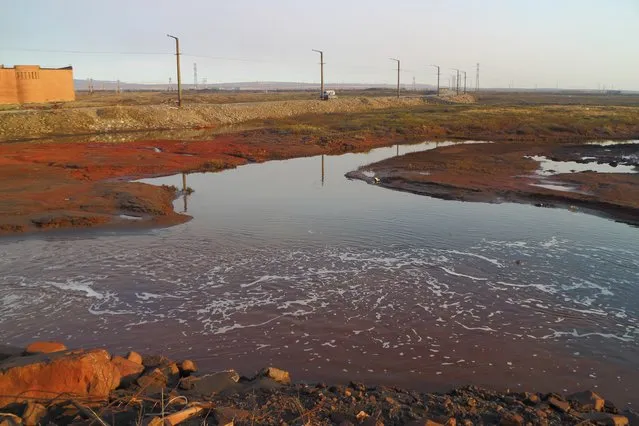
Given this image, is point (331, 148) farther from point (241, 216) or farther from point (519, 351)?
point (519, 351)

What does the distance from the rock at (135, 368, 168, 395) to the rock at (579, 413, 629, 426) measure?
5.20 meters

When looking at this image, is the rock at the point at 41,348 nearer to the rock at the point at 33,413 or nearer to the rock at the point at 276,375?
the rock at the point at 33,413

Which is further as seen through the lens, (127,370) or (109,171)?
(109,171)

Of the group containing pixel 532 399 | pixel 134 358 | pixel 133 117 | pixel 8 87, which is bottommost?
pixel 532 399

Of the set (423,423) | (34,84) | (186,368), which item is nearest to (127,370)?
(186,368)

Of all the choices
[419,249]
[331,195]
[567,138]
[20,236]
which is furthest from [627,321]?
[567,138]

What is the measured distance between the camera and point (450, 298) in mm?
11922

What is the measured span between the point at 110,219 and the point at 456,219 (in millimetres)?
11783

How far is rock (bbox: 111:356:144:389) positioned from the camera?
273 inches

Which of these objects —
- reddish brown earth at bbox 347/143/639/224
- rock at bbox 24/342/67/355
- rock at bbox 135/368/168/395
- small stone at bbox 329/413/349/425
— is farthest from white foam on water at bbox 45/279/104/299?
reddish brown earth at bbox 347/143/639/224

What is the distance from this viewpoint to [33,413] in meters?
5.70

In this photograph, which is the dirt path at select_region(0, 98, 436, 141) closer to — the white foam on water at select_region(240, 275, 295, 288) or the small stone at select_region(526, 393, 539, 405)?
the white foam on water at select_region(240, 275, 295, 288)

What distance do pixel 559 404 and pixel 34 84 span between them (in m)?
67.2

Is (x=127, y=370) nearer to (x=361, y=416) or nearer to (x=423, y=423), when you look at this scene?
(x=361, y=416)
